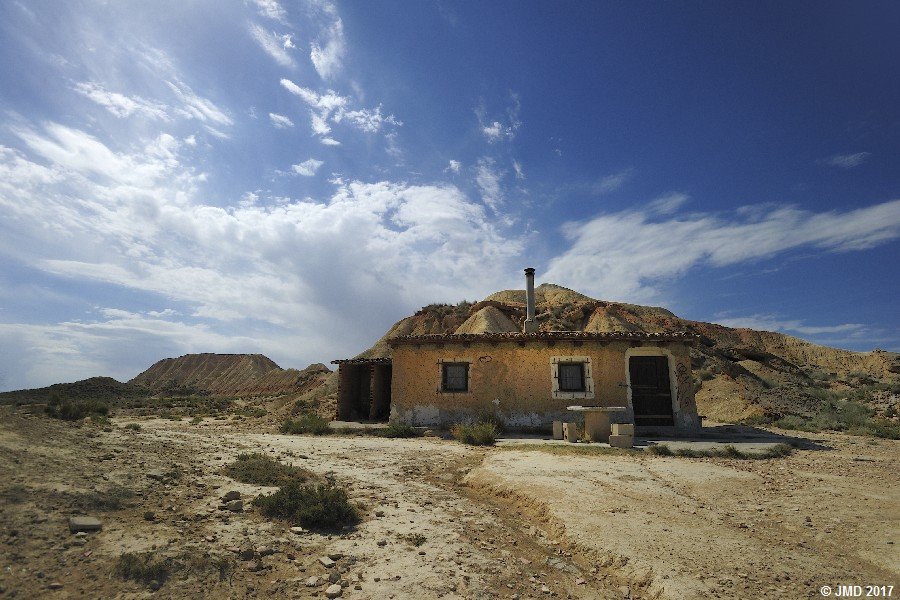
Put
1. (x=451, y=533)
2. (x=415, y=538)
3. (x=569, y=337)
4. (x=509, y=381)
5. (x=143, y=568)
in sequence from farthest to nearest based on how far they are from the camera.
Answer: (x=509, y=381) < (x=569, y=337) < (x=451, y=533) < (x=415, y=538) < (x=143, y=568)

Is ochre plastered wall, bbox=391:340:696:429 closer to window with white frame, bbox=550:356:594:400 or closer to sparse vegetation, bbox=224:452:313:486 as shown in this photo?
window with white frame, bbox=550:356:594:400

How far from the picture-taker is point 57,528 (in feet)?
12.6

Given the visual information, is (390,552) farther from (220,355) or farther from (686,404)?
(220,355)

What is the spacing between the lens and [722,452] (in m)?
10.0

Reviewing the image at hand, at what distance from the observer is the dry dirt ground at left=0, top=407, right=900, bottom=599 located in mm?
3660

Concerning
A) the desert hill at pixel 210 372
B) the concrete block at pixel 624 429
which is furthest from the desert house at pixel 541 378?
the desert hill at pixel 210 372

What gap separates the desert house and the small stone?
11321mm

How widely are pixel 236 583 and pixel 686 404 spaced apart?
13.7 meters

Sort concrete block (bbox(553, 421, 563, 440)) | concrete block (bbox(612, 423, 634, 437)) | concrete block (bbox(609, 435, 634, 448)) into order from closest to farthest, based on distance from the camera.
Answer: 1. concrete block (bbox(609, 435, 634, 448))
2. concrete block (bbox(612, 423, 634, 437))
3. concrete block (bbox(553, 421, 563, 440))

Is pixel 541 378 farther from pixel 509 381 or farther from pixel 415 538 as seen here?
pixel 415 538

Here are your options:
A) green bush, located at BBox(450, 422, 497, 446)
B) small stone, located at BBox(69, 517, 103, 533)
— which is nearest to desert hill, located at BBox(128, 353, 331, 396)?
green bush, located at BBox(450, 422, 497, 446)

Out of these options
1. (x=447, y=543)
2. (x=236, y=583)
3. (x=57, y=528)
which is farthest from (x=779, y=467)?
(x=57, y=528)

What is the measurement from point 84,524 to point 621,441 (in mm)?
10521

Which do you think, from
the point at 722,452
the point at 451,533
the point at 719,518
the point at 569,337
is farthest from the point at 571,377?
the point at 451,533
